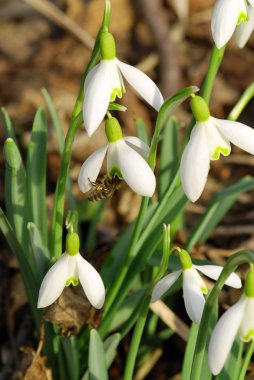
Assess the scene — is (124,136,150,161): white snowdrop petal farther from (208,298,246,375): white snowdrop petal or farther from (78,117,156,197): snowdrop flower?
(208,298,246,375): white snowdrop petal

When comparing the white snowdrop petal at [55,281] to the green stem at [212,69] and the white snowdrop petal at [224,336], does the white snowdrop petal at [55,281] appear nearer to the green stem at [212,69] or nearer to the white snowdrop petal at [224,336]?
the white snowdrop petal at [224,336]

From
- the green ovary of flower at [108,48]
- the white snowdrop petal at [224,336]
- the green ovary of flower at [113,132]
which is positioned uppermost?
the green ovary of flower at [108,48]

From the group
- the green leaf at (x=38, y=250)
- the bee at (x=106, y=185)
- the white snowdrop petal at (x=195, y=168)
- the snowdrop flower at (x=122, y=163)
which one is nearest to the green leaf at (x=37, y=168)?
the green leaf at (x=38, y=250)

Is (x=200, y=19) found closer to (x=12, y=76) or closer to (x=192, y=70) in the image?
(x=192, y=70)

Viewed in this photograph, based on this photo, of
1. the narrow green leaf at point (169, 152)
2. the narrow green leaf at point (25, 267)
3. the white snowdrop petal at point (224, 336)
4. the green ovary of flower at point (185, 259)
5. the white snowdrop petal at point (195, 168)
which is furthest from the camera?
the narrow green leaf at point (169, 152)

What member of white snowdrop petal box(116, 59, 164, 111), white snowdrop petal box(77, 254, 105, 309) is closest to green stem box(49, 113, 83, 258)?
white snowdrop petal box(116, 59, 164, 111)

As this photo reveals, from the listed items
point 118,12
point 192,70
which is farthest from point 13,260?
point 118,12

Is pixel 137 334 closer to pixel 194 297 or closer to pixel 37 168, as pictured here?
pixel 194 297
